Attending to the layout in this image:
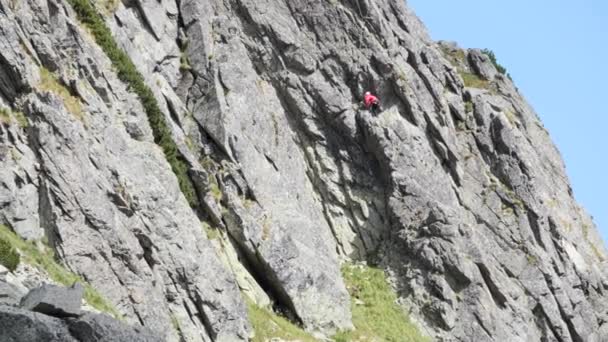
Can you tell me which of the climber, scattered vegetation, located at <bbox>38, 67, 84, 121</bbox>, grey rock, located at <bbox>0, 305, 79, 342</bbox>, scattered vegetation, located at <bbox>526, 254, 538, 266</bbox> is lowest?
grey rock, located at <bbox>0, 305, 79, 342</bbox>

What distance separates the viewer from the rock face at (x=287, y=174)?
1139 inches

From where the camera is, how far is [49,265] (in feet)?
82.5

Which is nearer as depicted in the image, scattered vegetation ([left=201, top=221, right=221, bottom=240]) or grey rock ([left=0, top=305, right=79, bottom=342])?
grey rock ([left=0, top=305, right=79, bottom=342])

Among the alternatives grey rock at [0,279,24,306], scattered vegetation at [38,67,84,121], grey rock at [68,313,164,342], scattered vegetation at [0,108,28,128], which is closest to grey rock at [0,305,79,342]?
grey rock at [68,313,164,342]

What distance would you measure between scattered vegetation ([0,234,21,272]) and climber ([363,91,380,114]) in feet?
81.3

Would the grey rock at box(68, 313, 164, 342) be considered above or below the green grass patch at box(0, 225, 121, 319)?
below

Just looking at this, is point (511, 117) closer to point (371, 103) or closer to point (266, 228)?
point (371, 103)

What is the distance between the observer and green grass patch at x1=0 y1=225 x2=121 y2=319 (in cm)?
2433

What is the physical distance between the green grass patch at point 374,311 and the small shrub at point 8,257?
1612cm

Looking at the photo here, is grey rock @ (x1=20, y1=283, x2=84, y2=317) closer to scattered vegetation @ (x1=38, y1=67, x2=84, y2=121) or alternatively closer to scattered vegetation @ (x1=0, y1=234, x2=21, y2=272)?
scattered vegetation @ (x1=0, y1=234, x2=21, y2=272)

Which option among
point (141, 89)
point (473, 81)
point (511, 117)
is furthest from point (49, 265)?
point (473, 81)

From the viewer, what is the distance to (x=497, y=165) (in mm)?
48844

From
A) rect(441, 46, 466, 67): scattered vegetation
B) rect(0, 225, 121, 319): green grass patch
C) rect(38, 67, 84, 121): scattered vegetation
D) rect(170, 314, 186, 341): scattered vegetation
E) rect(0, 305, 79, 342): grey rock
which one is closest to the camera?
rect(0, 305, 79, 342): grey rock

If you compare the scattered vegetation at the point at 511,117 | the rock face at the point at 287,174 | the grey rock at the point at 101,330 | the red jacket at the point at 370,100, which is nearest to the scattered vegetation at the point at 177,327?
the rock face at the point at 287,174
